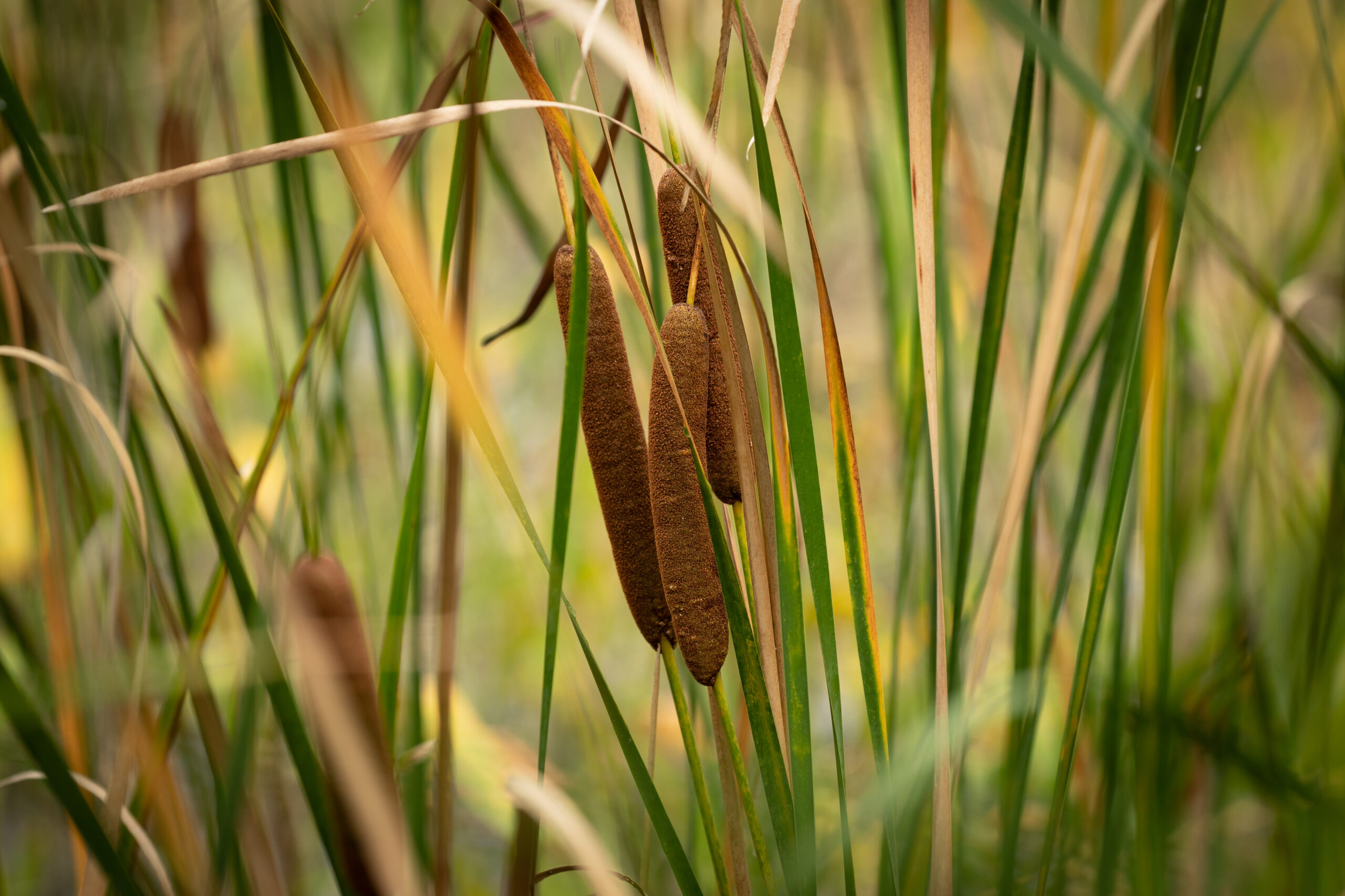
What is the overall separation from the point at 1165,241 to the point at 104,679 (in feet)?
1.89

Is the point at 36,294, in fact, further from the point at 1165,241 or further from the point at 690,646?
the point at 1165,241

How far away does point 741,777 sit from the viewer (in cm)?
32

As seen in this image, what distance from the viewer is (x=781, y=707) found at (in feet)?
1.05

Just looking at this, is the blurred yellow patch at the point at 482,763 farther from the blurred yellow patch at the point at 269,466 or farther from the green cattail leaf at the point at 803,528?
the green cattail leaf at the point at 803,528

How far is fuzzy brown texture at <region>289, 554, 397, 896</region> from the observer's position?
0.30m

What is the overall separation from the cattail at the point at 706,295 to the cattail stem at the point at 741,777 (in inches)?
3.1

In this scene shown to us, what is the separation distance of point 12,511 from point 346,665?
824 mm

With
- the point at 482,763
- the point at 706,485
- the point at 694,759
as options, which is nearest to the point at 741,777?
the point at 694,759

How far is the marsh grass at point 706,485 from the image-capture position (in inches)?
11.1

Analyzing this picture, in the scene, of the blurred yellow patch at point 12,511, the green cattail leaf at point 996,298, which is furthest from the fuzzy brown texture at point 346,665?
the blurred yellow patch at point 12,511

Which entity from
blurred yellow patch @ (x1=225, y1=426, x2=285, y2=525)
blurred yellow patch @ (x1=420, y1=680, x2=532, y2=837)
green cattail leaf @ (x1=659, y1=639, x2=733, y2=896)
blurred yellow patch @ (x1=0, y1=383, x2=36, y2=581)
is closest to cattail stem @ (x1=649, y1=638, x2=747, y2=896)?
green cattail leaf @ (x1=659, y1=639, x2=733, y2=896)

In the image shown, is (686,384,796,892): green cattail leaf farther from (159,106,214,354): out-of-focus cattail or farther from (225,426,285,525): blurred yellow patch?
(225,426,285,525): blurred yellow patch

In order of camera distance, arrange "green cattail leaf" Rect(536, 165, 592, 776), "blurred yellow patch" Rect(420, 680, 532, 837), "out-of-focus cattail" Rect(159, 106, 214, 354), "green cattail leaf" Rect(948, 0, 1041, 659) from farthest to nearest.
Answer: "blurred yellow patch" Rect(420, 680, 532, 837) → "out-of-focus cattail" Rect(159, 106, 214, 354) → "green cattail leaf" Rect(948, 0, 1041, 659) → "green cattail leaf" Rect(536, 165, 592, 776)

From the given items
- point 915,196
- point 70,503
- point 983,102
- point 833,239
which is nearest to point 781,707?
point 915,196
